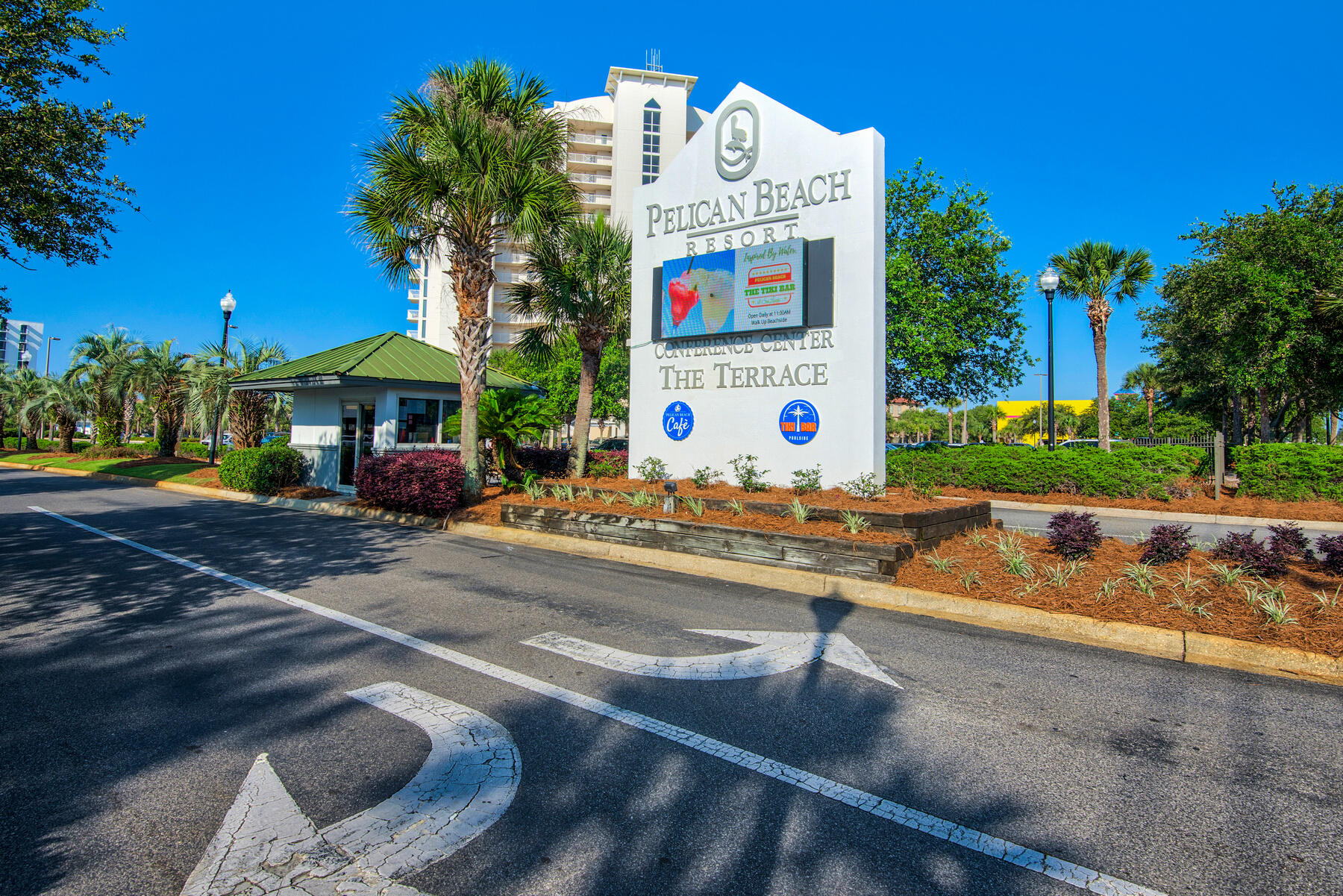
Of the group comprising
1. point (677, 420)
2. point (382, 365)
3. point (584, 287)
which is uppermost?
point (584, 287)

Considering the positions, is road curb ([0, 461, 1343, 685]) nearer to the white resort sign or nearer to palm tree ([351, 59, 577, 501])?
the white resort sign

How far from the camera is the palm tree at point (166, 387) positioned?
28328 millimetres

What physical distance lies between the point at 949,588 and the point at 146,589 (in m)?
8.39

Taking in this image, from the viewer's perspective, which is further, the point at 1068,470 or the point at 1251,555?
the point at 1068,470

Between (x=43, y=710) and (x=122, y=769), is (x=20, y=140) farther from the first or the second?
(x=122, y=769)

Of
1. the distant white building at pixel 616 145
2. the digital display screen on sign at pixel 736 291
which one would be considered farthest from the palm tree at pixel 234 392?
the distant white building at pixel 616 145

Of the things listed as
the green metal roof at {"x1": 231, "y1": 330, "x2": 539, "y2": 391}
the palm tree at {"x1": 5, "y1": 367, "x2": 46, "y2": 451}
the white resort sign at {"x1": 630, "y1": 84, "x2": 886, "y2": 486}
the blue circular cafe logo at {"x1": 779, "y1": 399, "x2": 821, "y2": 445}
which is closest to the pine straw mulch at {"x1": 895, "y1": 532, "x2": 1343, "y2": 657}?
the white resort sign at {"x1": 630, "y1": 84, "x2": 886, "y2": 486}

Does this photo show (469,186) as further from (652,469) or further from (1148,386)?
(1148,386)

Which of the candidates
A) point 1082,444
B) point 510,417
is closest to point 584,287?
point 510,417

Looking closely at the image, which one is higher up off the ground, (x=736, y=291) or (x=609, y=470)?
(x=736, y=291)

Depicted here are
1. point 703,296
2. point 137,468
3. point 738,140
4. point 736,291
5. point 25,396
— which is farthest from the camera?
point 25,396

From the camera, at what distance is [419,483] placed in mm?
13172

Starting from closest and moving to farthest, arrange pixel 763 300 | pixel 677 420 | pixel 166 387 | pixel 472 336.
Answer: pixel 763 300 < pixel 677 420 < pixel 472 336 < pixel 166 387

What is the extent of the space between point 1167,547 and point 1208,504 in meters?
12.0
